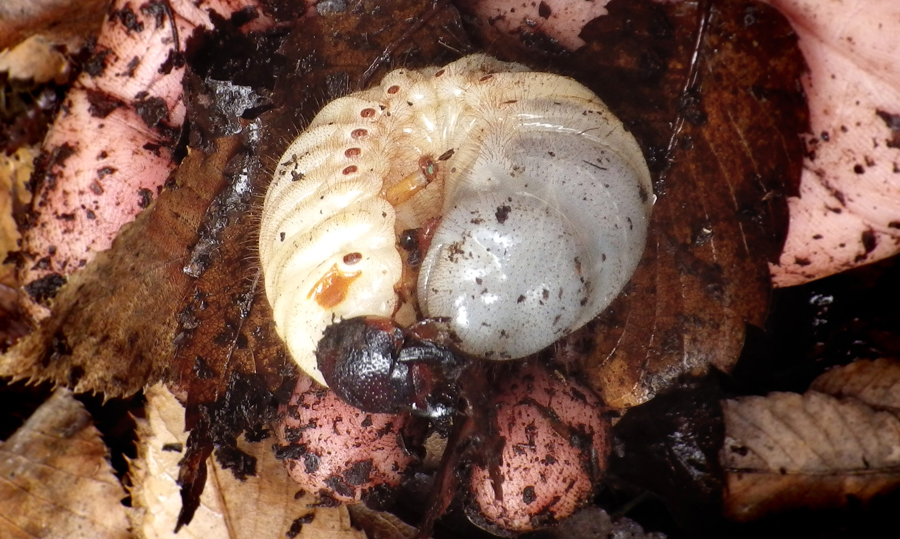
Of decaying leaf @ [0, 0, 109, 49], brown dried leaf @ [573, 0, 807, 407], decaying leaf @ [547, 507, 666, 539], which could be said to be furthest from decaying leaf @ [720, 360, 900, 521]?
decaying leaf @ [0, 0, 109, 49]

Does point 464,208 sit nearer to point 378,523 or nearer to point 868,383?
point 378,523

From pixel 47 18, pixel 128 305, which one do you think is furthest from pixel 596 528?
pixel 47 18

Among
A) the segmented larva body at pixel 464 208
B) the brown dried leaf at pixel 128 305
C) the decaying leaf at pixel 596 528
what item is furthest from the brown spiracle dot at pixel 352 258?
the decaying leaf at pixel 596 528

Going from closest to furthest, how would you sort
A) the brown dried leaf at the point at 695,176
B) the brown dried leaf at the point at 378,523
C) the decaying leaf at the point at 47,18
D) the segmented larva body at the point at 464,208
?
the segmented larva body at the point at 464,208, the brown dried leaf at the point at 695,176, the brown dried leaf at the point at 378,523, the decaying leaf at the point at 47,18

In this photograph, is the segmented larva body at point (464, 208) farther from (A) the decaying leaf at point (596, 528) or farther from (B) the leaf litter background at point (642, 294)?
(A) the decaying leaf at point (596, 528)

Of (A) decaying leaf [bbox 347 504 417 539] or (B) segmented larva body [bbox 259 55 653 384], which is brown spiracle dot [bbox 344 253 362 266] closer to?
(B) segmented larva body [bbox 259 55 653 384]

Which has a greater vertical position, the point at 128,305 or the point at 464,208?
the point at 464,208

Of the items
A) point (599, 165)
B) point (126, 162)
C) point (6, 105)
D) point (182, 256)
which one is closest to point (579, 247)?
point (599, 165)
